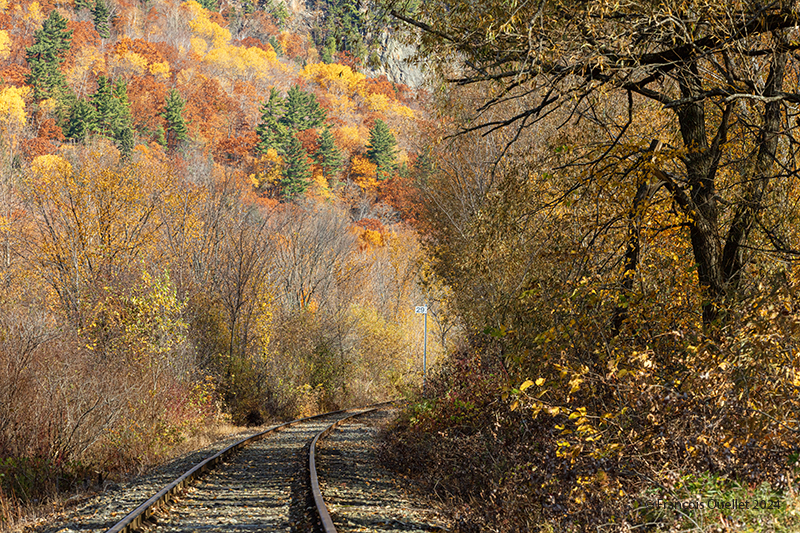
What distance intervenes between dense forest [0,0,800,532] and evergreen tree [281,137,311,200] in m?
33.3

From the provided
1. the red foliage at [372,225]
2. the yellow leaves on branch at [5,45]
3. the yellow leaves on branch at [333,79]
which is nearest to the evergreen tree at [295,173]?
the red foliage at [372,225]

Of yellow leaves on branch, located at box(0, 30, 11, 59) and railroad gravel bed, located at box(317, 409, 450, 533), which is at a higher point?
yellow leaves on branch, located at box(0, 30, 11, 59)

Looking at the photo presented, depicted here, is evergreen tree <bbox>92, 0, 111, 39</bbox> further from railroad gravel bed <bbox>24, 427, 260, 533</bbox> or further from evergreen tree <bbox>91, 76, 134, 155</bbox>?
railroad gravel bed <bbox>24, 427, 260, 533</bbox>

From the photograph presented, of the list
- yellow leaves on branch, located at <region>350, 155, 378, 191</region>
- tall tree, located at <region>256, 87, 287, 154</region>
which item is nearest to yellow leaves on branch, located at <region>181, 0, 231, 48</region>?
tall tree, located at <region>256, 87, 287, 154</region>

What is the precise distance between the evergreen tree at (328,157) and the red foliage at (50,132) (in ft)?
86.0

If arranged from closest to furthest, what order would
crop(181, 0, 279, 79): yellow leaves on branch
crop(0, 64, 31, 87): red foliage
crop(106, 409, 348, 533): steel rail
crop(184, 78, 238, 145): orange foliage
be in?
1. crop(106, 409, 348, 533): steel rail
2. crop(0, 64, 31, 87): red foliage
3. crop(184, 78, 238, 145): orange foliage
4. crop(181, 0, 279, 79): yellow leaves on branch

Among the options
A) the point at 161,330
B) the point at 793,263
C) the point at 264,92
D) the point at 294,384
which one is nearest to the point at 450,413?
the point at 793,263

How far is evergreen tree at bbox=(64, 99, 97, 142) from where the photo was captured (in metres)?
63.4

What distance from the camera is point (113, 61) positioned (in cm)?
9656

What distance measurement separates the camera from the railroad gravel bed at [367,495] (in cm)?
845

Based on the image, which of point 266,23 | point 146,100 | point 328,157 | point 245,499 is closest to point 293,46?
point 266,23

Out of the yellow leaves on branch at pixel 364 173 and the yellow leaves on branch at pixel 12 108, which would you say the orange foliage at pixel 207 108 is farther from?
the yellow leaves on branch at pixel 12 108

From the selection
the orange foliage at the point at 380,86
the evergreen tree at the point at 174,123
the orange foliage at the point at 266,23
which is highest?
the orange foliage at the point at 266,23

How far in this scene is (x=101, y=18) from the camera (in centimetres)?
11294
